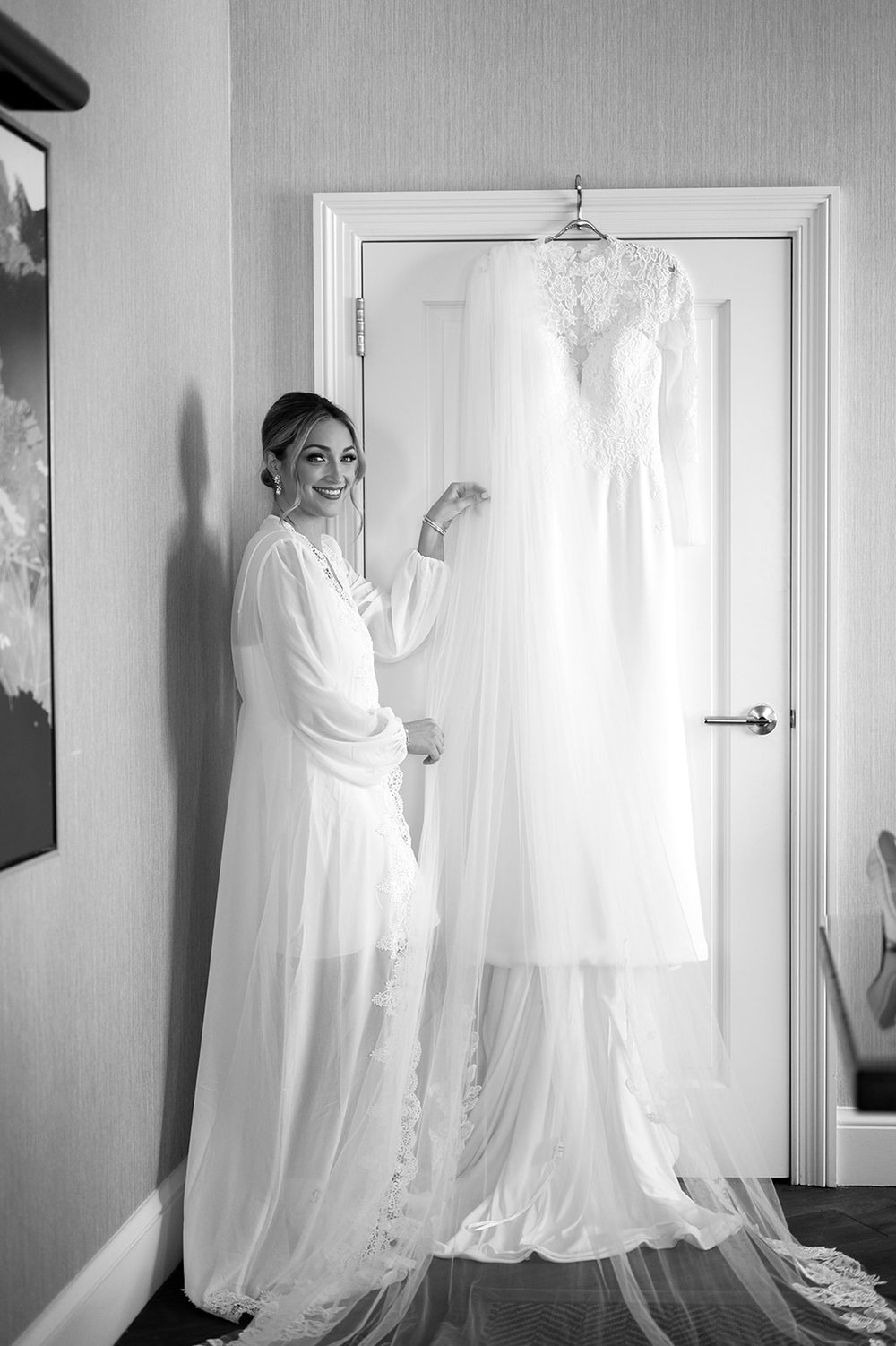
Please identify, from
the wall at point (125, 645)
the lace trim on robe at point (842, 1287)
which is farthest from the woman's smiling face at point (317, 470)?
the lace trim on robe at point (842, 1287)

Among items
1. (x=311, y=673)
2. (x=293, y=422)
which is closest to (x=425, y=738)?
→ (x=311, y=673)

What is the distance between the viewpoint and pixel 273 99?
270 cm

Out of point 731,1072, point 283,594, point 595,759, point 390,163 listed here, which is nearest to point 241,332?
point 390,163

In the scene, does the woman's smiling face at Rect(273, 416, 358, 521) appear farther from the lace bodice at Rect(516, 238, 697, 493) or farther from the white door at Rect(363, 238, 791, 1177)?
the lace bodice at Rect(516, 238, 697, 493)

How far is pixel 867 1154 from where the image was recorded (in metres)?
2.69

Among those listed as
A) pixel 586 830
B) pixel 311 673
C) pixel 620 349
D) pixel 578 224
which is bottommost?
pixel 586 830

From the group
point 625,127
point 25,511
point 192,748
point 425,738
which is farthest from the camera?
point 625,127

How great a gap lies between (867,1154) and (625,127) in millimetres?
2389

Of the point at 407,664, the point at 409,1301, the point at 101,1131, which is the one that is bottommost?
the point at 409,1301

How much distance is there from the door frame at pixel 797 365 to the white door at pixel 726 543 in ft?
0.10

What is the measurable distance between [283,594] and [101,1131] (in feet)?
3.26

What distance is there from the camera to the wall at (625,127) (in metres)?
2.67

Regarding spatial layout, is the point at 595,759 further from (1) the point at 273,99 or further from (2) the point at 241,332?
(1) the point at 273,99

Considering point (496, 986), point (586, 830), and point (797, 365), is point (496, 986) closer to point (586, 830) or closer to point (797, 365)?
point (586, 830)
